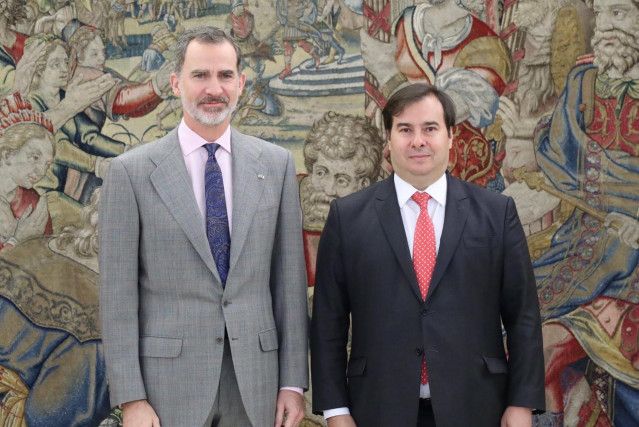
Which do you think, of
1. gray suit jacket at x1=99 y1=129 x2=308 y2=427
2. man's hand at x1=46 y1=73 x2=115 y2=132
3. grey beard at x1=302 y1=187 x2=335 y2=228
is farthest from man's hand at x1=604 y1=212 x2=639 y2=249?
man's hand at x1=46 y1=73 x2=115 y2=132

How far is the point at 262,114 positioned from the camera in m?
4.20

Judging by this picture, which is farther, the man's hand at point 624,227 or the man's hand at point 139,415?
the man's hand at point 624,227

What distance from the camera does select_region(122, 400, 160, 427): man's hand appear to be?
259cm

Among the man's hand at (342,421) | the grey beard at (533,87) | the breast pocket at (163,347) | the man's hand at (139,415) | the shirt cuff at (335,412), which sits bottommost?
the man's hand at (342,421)

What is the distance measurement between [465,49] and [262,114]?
1.04 m

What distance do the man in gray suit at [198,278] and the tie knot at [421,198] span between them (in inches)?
17.8

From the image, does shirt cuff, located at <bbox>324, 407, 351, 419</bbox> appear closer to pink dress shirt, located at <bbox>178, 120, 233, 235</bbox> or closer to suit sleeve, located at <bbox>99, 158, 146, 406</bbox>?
suit sleeve, located at <bbox>99, 158, 146, 406</bbox>

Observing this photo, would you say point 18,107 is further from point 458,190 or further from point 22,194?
point 458,190

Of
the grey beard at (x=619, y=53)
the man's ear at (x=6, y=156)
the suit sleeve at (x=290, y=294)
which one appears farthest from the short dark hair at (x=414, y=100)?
the man's ear at (x=6, y=156)

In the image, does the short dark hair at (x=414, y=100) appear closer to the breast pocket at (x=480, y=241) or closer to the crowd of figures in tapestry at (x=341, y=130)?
the breast pocket at (x=480, y=241)

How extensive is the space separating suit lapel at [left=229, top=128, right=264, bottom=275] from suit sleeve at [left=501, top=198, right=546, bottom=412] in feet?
2.65

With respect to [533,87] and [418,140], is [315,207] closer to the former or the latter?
[533,87]

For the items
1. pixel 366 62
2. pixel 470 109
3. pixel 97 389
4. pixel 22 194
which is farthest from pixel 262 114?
pixel 97 389

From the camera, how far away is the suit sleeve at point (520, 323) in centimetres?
263
